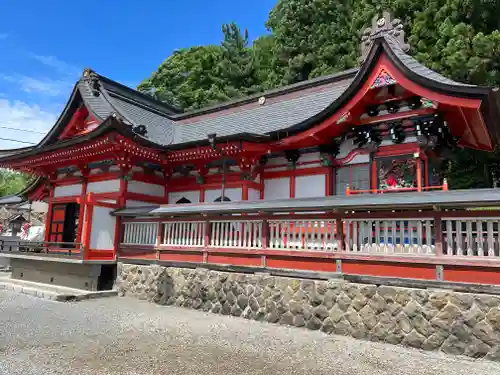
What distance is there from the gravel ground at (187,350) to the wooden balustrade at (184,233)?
81.5 inches

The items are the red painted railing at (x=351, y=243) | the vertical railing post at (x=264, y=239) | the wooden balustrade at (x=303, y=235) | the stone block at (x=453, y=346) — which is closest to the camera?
the stone block at (x=453, y=346)

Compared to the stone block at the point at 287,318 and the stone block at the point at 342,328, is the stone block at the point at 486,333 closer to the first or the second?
the stone block at the point at 342,328

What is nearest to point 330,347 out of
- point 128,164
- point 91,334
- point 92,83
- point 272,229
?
point 272,229

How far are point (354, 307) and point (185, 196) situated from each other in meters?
7.35

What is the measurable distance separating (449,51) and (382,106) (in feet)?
28.1

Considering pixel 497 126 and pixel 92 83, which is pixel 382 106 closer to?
pixel 497 126

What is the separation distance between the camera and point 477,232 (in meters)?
6.44

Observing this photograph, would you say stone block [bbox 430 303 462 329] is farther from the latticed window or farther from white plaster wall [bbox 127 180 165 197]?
white plaster wall [bbox 127 180 165 197]

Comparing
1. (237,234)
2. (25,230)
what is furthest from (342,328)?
(25,230)

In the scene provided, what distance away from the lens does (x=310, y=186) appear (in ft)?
34.8

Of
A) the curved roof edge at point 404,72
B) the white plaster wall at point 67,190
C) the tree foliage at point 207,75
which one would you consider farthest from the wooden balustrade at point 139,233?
the tree foliage at point 207,75

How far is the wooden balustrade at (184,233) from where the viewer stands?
10.0 m

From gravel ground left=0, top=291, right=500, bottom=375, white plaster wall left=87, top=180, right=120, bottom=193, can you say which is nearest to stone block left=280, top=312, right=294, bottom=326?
gravel ground left=0, top=291, right=500, bottom=375

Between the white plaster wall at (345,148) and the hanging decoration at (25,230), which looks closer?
the white plaster wall at (345,148)
